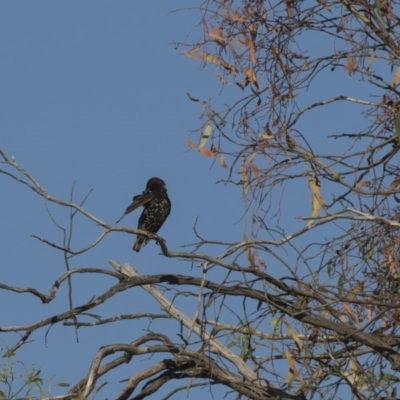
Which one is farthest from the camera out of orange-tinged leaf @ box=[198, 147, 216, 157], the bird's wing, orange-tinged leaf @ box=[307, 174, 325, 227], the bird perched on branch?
the bird perched on branch

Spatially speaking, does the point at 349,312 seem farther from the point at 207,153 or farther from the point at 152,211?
the point at 152,211

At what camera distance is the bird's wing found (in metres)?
9.84

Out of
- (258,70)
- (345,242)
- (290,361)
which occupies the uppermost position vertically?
(258,70)

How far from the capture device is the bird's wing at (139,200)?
984cm

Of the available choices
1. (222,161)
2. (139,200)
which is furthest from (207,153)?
(139,200)

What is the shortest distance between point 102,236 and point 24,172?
381 mm

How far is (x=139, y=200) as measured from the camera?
33.7ft

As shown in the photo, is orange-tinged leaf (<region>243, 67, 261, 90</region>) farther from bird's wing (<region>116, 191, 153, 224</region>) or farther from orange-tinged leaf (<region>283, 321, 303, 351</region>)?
bird's wing (<region>116, 191, 153, 224</region>)

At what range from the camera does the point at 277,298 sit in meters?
5.09

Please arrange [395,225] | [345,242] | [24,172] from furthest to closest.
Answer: [345,242], [395,225], [24,172]

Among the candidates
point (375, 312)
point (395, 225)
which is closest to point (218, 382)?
point (375, 312)

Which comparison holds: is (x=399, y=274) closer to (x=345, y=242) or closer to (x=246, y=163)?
(x=345, y=242)

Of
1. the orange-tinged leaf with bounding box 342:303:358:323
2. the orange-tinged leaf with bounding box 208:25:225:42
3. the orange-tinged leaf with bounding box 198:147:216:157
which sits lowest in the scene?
the orange-tinged leaf with bounding box 342:303:358:323

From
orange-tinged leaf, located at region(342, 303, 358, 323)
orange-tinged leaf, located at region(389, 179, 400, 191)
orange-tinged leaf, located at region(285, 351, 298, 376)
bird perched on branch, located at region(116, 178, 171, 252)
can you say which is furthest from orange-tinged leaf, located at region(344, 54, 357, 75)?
bird perched on branch, located at region(116, 178, 171, 252)
